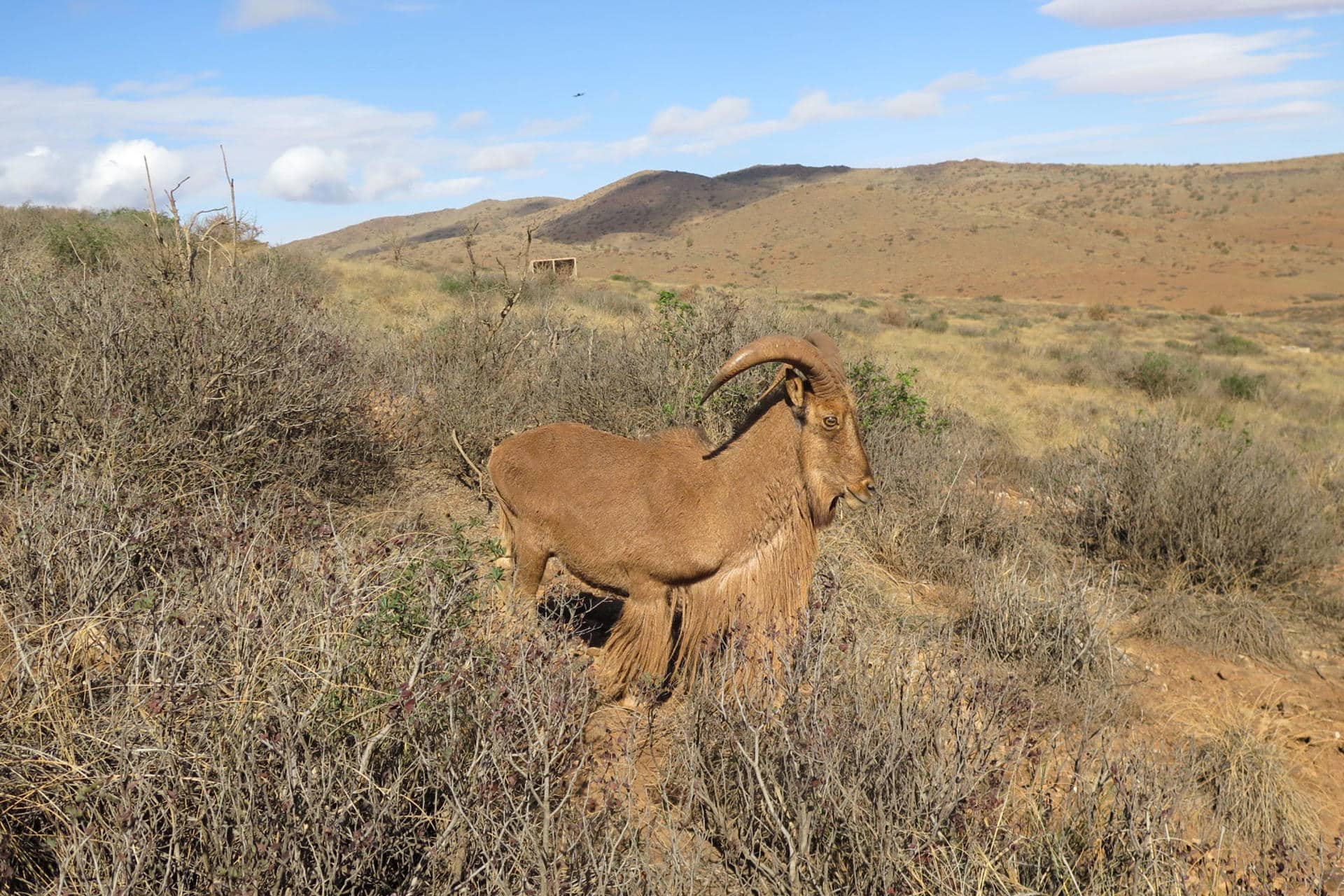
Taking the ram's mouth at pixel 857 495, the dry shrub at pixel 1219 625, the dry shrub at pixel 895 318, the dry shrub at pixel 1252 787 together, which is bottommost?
the dry shrub at pixel 1219 625

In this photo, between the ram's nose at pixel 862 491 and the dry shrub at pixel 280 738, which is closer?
the dry shrub at pixel 280 738

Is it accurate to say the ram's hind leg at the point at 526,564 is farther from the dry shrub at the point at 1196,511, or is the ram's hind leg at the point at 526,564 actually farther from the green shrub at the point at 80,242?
the green shrub at the point at 80,242

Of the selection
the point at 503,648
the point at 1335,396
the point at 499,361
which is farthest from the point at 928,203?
the point at 503,648

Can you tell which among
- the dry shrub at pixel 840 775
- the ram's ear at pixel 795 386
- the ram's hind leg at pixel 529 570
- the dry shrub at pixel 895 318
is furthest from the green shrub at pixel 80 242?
the dry shrub at pixel 895 318

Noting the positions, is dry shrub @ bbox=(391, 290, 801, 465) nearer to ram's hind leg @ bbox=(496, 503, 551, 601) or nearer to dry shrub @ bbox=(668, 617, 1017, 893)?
ram's hind leg @ bbox=(496, 503, 551, 601)

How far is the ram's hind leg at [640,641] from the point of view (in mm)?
3895

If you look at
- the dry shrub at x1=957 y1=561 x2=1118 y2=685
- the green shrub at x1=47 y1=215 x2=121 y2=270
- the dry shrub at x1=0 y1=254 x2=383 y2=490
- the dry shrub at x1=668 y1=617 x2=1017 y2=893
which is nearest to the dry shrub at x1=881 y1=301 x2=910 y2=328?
the green shrub at x1=47 y1=215 x2=121 y2=270

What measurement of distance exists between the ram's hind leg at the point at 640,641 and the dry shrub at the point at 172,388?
2.67m

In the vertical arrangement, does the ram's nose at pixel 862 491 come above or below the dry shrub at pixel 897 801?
above

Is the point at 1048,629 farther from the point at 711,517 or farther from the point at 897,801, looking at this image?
the point at 897,801

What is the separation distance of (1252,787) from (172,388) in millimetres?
6800

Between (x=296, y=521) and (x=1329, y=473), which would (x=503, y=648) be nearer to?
(x=296, y=521)

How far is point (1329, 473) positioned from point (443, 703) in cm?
1230

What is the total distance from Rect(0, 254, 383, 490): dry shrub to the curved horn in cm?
316
